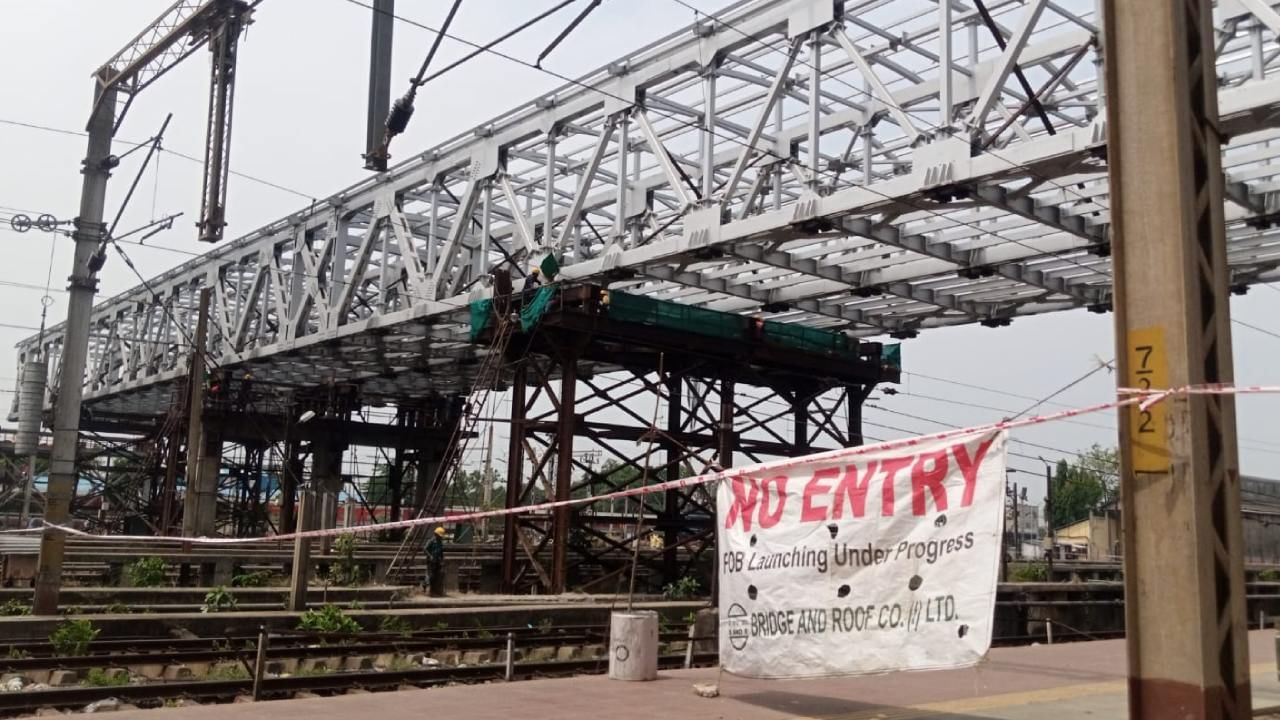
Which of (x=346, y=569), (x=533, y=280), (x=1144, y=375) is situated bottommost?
(x=346, y=569)

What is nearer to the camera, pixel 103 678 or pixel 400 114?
pixel 103 678

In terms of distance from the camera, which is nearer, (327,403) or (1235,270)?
(1235,270)

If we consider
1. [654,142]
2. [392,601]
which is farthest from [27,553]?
[654,142]

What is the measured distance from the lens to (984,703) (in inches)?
443

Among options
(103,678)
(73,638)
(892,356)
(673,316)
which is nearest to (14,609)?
(73,638)

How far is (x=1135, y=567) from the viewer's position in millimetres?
6930

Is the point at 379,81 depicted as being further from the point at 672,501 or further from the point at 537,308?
the point at 672,501

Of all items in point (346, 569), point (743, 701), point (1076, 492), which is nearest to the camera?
point (743, 701)

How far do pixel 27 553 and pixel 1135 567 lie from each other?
26951 mm

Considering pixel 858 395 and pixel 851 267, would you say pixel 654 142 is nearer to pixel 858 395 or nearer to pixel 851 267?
pixel 851 267

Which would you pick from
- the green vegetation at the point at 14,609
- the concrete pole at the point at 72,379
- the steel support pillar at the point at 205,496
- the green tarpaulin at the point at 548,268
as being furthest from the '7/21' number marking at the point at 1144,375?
the steel support pillar at the point at 205,496

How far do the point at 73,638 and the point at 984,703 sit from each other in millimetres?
10946

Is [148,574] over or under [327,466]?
under

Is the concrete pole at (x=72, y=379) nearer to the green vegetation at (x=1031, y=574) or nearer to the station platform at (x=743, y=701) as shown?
the station platform at (x=743, y=701)
